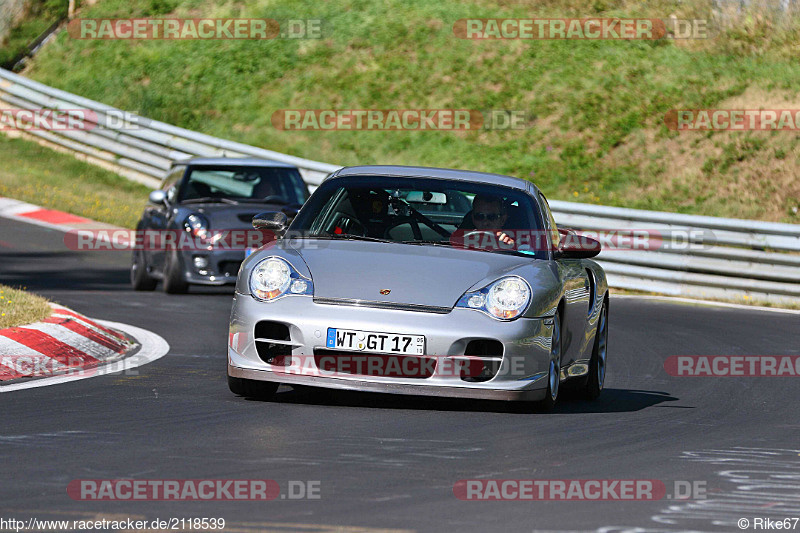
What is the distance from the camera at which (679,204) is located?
2292 centimetres

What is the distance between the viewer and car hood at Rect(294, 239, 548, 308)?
26.1 ft

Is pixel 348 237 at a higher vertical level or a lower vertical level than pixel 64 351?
higher

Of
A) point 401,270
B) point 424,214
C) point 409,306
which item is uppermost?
point 424,214

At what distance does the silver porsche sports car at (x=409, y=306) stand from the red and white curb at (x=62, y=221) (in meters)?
13.1

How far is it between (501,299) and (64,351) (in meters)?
3.35

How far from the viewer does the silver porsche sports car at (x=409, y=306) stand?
7.88 m

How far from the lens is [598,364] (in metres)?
9.59
